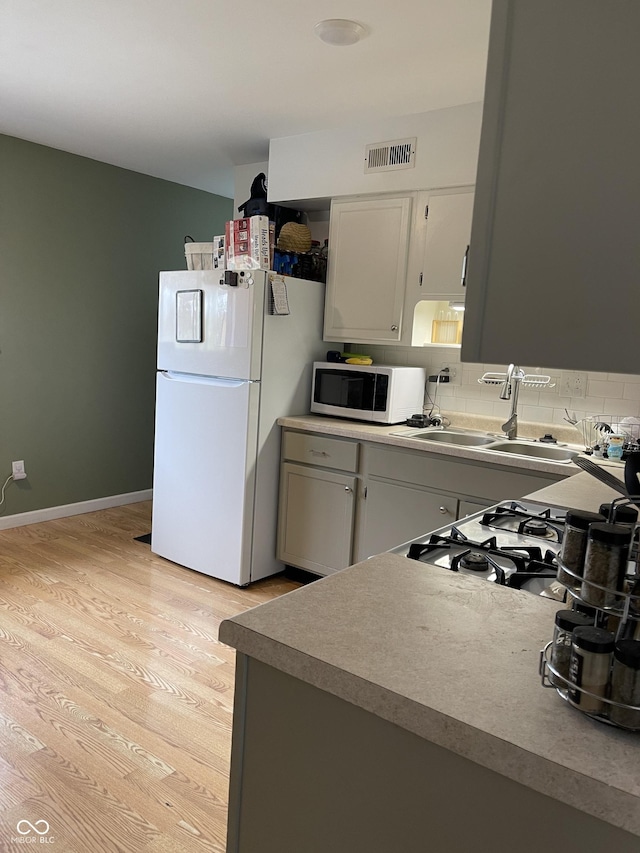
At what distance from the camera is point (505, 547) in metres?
1.51

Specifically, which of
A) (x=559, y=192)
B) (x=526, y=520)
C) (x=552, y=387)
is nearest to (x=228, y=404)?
(x=552, y=387)

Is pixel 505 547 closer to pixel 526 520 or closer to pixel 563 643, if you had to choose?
pixel 526 520

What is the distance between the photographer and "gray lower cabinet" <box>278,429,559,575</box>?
2.87 m

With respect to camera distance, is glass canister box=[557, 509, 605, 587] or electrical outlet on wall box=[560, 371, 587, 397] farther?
electrical outlet on wall box=[560, 371, 587, 397]

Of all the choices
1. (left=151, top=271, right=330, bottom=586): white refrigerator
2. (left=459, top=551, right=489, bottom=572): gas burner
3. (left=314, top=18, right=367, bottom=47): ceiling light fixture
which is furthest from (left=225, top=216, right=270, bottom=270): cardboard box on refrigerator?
(left=459, top=551, right=489, bottom=572): gas burner

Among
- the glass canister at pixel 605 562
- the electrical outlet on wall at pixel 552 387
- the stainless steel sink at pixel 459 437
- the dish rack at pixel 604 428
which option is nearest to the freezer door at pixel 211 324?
the stainless steel sink at pixel 459 437

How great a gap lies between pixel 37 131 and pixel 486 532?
362cm

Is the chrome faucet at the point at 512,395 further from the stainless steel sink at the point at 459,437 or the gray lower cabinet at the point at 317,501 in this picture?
the gray lower cabinet at the point at 317,501

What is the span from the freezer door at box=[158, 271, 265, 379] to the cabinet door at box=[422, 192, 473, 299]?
2.74 feet

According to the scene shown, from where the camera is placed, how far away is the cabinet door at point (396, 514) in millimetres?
2984

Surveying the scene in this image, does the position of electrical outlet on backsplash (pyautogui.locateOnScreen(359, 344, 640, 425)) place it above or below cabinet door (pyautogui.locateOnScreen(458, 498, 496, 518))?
above

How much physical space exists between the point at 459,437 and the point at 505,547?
1.94 meters

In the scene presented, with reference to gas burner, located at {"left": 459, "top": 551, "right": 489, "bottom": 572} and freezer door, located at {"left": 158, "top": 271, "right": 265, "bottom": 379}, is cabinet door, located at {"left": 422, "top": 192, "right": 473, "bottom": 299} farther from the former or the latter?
gas burner, located at {"left": 459, "top": 551, "right": 489, "bottom": 572}

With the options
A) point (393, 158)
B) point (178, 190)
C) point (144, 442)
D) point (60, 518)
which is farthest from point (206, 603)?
point (178, 190)
